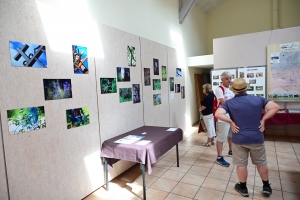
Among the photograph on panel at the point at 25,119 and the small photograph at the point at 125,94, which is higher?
the small photograph at the point at 125,94

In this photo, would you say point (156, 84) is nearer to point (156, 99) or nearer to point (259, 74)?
point (156, 99)

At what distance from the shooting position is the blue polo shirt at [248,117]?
2355mm

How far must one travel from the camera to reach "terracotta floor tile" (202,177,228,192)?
2.87m

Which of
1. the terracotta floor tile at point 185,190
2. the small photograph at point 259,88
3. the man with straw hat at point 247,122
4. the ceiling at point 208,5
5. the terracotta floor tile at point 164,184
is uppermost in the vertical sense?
the ceiling at point 208,5

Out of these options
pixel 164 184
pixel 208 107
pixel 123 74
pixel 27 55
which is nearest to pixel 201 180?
pixel 164 184

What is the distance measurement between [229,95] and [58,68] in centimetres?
286

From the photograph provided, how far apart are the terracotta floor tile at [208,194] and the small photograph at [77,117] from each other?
1.94 m

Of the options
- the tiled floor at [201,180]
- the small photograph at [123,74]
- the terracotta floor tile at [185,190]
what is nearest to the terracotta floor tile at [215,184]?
the tiled floor at [201,180]

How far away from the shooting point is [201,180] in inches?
122

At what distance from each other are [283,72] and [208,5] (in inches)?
183

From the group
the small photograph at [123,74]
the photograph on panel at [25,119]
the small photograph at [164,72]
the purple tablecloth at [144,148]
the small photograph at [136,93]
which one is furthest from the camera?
the small photograph at [164,72]

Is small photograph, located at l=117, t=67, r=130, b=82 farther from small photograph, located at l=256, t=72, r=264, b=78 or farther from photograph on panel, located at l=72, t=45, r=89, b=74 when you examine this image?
small photograph, located at l=256, t=72, r=264, b=78

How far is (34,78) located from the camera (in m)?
2.17

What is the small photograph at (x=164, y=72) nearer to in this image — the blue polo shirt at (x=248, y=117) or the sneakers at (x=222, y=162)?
the sneakers at (x=222, y=162)
